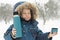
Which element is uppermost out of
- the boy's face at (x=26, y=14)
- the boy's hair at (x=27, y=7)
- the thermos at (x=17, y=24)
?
the boy's hair at (x=27, y=7)

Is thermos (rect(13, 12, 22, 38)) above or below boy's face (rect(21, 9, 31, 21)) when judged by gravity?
below

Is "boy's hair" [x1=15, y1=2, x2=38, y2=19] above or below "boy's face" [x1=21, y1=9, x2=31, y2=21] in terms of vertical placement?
above

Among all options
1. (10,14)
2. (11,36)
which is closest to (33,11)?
(11,36)

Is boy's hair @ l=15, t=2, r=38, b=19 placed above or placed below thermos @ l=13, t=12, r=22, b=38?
above

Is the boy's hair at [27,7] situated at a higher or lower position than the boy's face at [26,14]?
higher

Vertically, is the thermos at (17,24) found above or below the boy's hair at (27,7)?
below

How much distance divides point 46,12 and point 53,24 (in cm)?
12

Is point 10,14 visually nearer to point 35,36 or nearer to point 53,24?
point 53,24

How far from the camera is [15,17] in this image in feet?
4.15

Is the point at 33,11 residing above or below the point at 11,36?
above

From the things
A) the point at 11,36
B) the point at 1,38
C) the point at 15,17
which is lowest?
the point at 1,38

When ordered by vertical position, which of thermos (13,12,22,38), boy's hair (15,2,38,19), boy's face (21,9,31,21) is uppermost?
boy's hair (15,2,38,19)

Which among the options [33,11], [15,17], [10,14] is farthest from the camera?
[10,14]

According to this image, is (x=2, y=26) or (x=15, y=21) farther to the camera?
(x=2, y=26)
